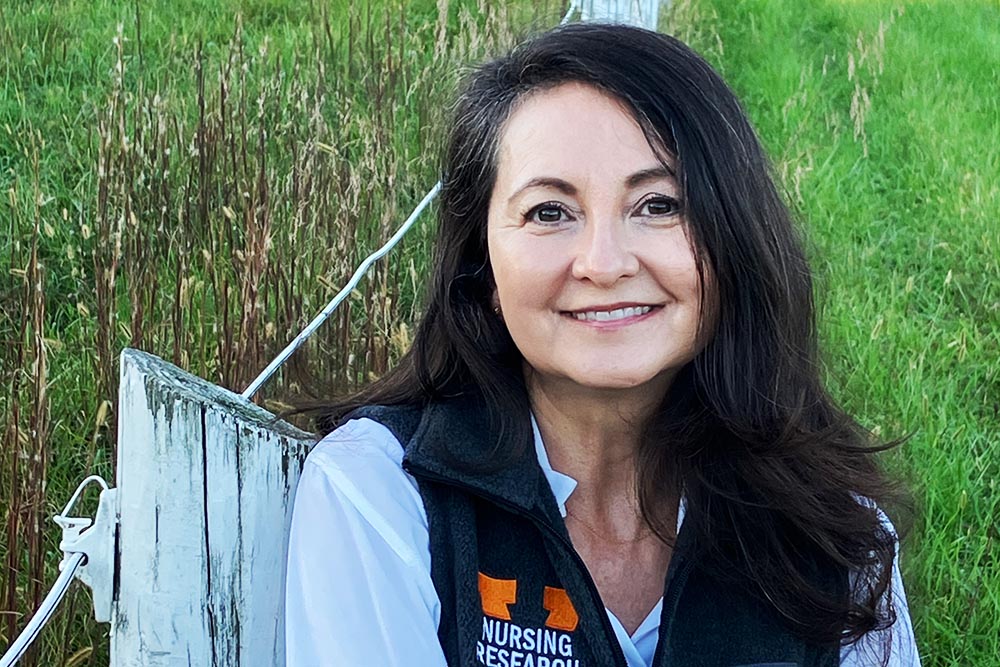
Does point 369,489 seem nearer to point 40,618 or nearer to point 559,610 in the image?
point 559,610

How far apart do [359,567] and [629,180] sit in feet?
Result: 1.96

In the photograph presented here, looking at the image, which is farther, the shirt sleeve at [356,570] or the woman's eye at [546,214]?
the woman's eye at [546,214]

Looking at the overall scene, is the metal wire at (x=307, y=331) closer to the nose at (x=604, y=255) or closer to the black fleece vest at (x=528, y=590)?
the black fleece vest at (x=528, y=590)

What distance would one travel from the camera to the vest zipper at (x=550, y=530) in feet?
5.26

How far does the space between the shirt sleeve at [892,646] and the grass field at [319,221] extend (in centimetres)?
82

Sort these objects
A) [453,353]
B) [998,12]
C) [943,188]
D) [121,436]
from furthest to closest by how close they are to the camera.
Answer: [998,12], [943,188], [453,353], [121,436]

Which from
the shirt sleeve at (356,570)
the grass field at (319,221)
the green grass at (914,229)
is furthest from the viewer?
the green grass at (914,229)

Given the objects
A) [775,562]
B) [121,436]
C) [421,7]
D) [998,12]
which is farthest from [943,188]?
[121,436]

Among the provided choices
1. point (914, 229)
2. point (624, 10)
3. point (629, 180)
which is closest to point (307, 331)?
point (629, 180)

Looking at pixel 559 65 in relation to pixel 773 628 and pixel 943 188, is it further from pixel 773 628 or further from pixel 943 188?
pixel 943 188

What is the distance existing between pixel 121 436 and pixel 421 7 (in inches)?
142

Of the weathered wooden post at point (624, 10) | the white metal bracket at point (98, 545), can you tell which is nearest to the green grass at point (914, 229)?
the weathered wooden post at point (624, 10)

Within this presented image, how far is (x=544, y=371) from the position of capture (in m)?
1.71

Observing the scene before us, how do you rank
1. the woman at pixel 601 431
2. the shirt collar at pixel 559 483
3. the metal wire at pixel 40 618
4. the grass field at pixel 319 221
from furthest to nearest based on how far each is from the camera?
the grass field at pixel 319 221
the shirt collar at pixel 559 483
the woman at pixel 601 431
the metal wire at pixel 40 618
